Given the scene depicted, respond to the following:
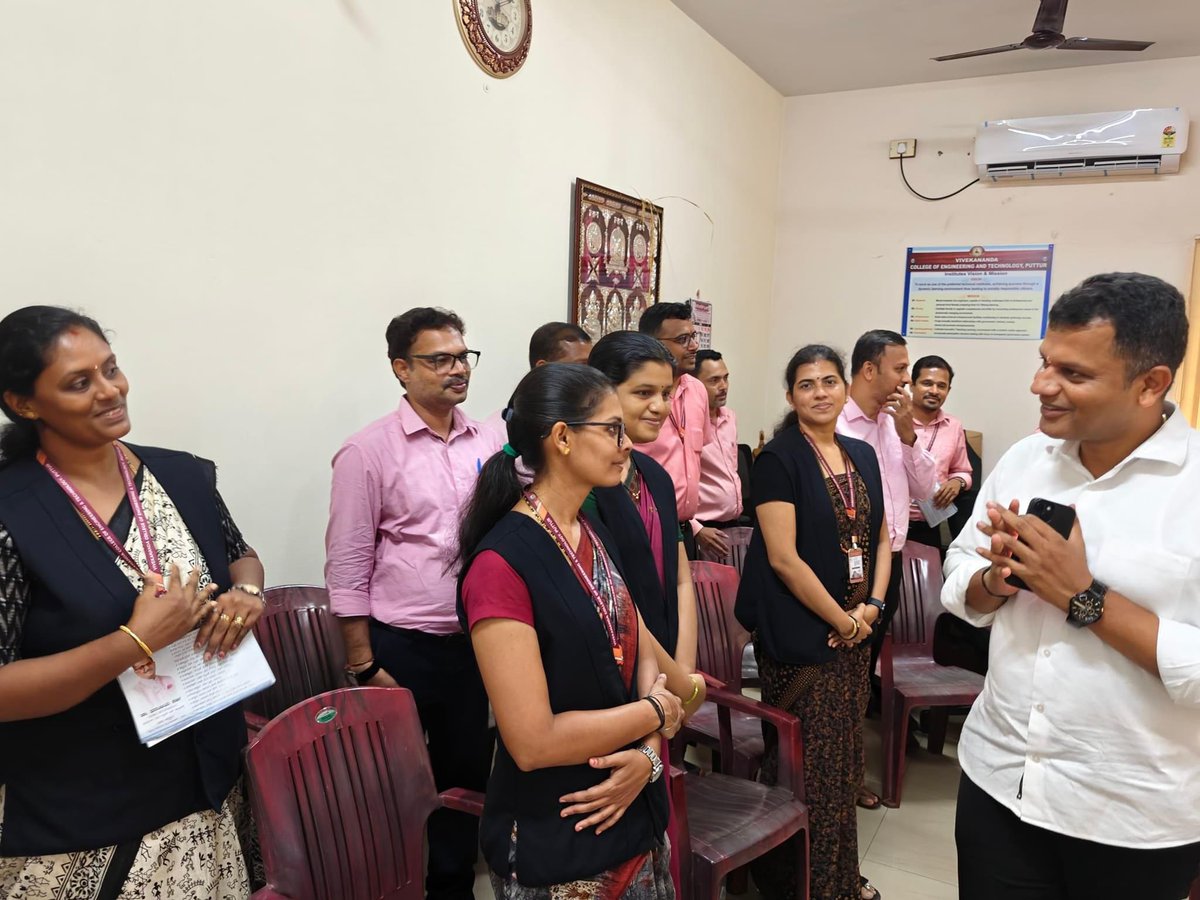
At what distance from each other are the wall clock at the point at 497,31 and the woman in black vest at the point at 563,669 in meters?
1.89

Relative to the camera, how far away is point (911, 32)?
4246 millimetres

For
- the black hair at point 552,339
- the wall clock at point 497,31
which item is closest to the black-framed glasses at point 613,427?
the black hair at point 552,339

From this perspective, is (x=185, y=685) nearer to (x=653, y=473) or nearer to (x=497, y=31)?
(x=653, y=473)

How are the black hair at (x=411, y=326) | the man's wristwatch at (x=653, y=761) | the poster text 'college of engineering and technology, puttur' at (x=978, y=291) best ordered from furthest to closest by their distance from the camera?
the poster text 'college of engineering and technology, puttur' at (x=978, y=291) < the black hair at (x=411, y=326) < the man's wristwatch at (x=653, y=761)

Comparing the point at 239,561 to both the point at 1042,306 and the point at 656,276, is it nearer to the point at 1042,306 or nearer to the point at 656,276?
the point at 656,276

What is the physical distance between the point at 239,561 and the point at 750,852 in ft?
4.02

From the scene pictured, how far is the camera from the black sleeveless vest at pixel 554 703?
1201 mm

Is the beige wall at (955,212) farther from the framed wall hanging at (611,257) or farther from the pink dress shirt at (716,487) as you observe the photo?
the pink dress shirt at (716,487)

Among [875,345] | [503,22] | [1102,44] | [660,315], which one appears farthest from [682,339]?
[1102,44]

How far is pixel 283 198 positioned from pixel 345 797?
59.6 inches

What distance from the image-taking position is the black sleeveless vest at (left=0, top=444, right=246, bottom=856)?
1.19 meters

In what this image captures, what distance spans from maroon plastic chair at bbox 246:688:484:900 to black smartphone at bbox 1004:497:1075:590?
1125 millimetres

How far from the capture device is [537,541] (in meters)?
1.23

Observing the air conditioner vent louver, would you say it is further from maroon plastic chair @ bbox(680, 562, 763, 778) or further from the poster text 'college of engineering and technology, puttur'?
maroon plastic chair @ bbox(680, 562, 763, 778)
